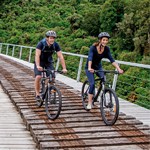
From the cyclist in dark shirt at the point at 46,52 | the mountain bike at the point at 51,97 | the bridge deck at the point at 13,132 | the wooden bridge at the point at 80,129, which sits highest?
the cyclist in dark shirt at the point at 46,52

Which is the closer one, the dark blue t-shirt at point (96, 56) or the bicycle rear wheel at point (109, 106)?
the bicycle rear wheel at point (109, 106)

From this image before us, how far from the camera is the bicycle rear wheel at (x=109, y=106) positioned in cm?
679

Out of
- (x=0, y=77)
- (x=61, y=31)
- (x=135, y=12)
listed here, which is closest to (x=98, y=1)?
(x=61, y=31)

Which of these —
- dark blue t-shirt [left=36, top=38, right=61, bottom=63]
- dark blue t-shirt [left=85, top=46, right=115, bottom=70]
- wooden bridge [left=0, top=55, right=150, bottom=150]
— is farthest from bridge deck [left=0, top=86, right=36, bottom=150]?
dark blue t-shirt [left=85, top=46, right=115, bottom=70]

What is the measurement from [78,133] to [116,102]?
2.72 feet

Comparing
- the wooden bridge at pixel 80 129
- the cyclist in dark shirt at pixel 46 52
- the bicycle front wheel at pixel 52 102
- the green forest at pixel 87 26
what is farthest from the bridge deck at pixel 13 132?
the green forest at pixel 87 26

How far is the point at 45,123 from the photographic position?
695 cm

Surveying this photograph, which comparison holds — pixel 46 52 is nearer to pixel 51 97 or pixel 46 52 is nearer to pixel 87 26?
pixel 51 97

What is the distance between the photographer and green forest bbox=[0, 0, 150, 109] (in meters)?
38.6

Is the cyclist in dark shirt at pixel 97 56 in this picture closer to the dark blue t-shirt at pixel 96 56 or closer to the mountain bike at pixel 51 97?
the dark blue t-shirt at pixel 96 56

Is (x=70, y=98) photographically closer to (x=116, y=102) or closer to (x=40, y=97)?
(x=40, y=97)

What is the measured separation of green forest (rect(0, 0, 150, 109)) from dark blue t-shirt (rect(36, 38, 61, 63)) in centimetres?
1640

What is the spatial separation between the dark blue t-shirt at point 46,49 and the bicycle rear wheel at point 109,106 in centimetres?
133

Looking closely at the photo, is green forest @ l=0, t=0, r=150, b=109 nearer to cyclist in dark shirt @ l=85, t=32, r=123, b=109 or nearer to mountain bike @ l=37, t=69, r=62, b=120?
cyclist in dark shirt @ l=85, t=32, r=123, b=109
